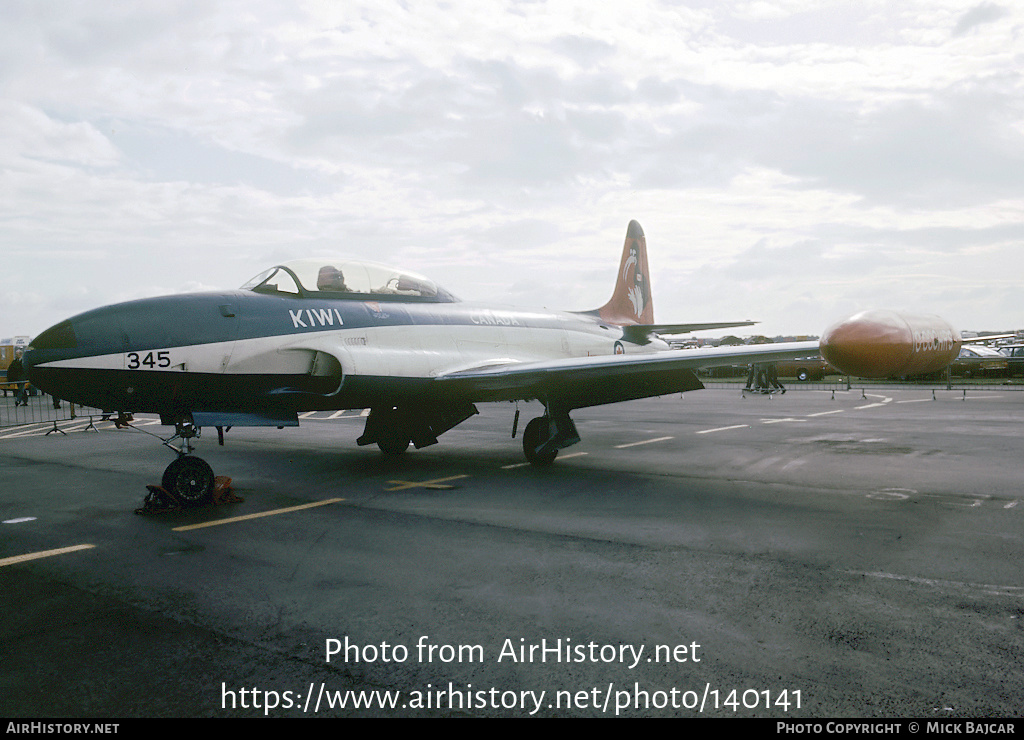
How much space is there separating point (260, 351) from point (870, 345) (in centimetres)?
711

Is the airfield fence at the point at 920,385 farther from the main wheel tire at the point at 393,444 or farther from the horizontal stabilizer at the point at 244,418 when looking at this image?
the horizontal stabilizer at the point at 244,418

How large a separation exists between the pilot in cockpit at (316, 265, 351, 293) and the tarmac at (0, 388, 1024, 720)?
2852 millimetres

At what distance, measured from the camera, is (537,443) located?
430 inches

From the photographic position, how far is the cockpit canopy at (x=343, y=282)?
31.5ft

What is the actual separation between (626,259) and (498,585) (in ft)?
47.0

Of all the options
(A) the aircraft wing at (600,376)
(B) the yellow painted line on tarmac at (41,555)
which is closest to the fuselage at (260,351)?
(A) the aircraft wing at (600,376)

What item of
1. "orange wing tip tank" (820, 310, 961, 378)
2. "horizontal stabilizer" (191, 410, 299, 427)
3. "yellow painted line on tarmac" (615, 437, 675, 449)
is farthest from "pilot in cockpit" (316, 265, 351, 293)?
"orange wing tip tank" (820, 310, 961, 378)

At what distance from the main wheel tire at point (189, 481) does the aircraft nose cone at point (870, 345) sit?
6.84 m

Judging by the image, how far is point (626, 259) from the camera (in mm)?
18031

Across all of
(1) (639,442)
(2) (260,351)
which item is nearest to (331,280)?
(2) (260,351)

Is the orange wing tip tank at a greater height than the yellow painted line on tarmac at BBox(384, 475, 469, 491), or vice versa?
the orange wing tip tank

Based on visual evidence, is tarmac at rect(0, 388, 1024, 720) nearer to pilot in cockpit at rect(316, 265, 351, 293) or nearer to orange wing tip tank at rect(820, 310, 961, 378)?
orange wing tip tank at rect(820, 310, 961, 378)

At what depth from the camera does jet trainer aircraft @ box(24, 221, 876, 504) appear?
7746 mm

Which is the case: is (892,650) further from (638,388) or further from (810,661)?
(638,388)
